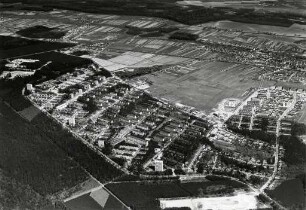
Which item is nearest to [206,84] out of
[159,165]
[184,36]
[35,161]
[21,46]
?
[159,165]

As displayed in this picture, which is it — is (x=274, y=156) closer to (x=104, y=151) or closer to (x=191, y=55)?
(x=104, y=151)

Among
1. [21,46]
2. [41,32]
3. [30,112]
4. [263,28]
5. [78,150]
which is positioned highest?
[263,28]

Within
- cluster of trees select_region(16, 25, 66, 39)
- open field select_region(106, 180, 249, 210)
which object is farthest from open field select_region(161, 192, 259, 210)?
cluster of trees select_region(16, 25, 66, 39)

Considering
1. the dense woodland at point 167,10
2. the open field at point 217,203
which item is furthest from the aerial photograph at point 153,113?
the dense woodland at point 167,10

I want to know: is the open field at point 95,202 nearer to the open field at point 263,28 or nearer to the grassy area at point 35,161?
the grassy area at point 35,161

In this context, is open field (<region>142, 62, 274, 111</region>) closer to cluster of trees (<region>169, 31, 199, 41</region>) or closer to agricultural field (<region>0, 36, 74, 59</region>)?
cluster of trees (<region>169, 31, 199, 41</region>)

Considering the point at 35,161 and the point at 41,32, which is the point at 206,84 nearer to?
the point at 35,161
